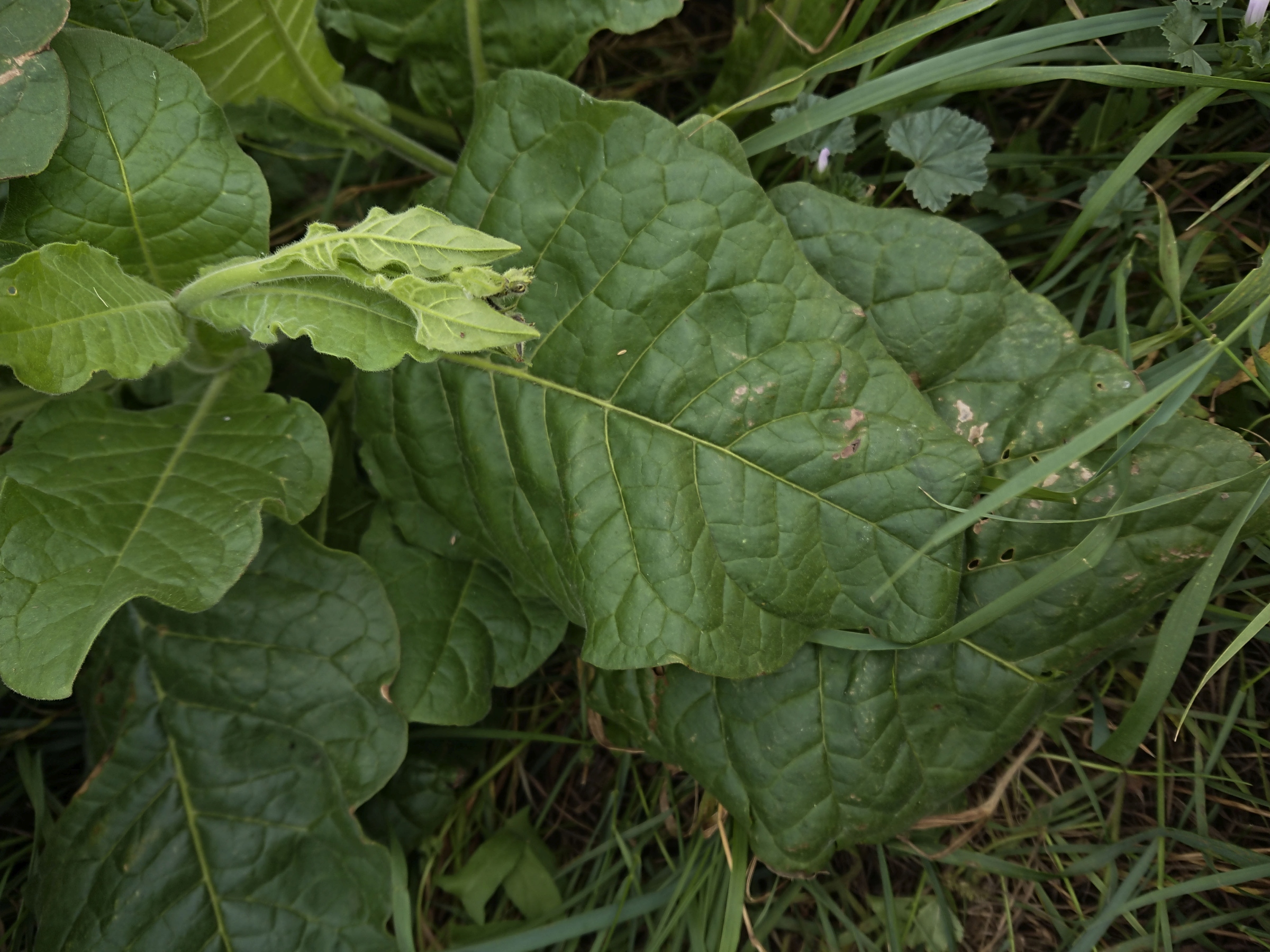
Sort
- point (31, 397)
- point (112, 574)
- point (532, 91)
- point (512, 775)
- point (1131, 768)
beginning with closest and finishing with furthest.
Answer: point (112, 574), point (532, 91), point (31, 397), point (1131, 768), point (512, 775)

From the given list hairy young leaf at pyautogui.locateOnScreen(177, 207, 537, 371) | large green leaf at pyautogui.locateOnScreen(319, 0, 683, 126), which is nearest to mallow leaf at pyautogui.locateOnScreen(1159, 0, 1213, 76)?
large green leaf at pyautogui.locateOnScreen(319, 0, 683, 126)

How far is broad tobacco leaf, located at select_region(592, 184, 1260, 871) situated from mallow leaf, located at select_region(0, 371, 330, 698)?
3.46 ft

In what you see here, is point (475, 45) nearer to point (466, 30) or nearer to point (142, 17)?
point (466, 30)

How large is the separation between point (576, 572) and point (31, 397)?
139cm

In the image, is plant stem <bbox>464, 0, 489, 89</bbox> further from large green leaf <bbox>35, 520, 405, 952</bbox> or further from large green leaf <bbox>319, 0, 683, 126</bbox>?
large green leaf <bbox>35, 520, 405, 952</bbox>

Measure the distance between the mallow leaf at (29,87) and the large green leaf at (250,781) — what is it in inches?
37.0

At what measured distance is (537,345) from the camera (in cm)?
195

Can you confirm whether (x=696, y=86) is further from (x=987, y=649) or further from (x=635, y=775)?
(x=635, y=775)

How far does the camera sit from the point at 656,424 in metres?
1.87

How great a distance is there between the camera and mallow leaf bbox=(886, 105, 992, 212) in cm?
215

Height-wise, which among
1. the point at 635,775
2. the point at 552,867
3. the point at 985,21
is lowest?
the point at 552,867

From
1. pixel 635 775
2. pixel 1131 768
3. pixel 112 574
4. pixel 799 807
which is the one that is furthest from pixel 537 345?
pixel 1131 768

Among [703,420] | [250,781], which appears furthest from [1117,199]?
[250,781]

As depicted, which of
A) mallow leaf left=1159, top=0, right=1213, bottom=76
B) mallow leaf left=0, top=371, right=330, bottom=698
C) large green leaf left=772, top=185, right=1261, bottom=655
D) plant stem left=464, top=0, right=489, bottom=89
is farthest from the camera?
plant stem left=464, top=0, right=489, bottom=89
